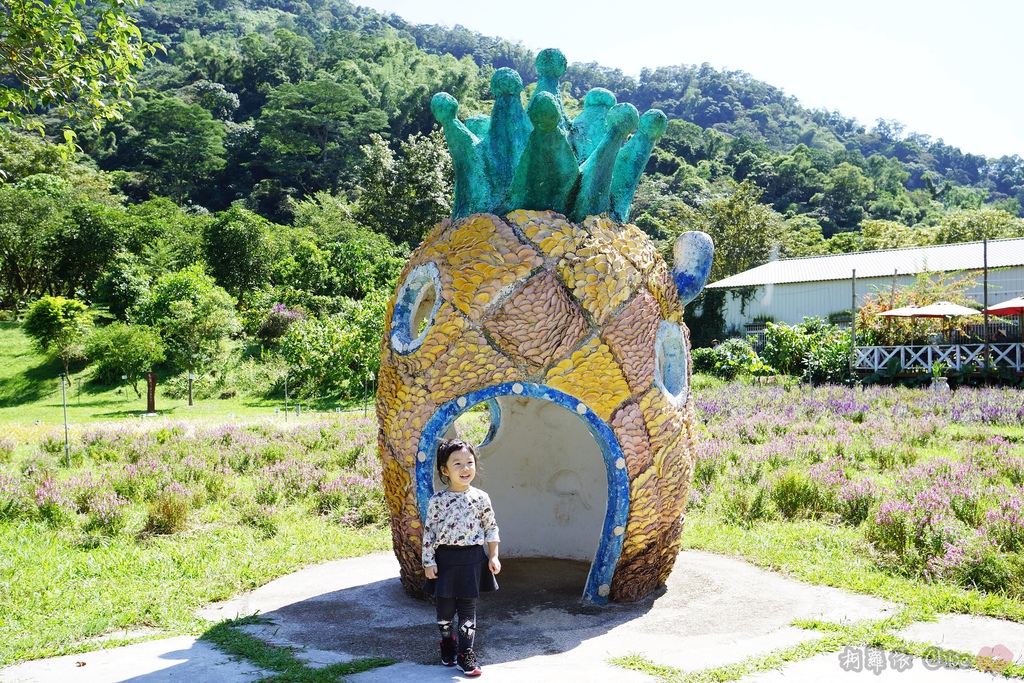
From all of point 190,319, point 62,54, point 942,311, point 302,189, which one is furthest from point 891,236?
point 62,54

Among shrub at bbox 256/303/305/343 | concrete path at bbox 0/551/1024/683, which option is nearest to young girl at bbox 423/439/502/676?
concrete path at bbox 0/551/1024/683

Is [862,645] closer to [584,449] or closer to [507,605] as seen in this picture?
[507,605]

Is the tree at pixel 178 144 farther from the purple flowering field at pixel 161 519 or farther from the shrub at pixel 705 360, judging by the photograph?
the purple flowering field at pixel 161 519

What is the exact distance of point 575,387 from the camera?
16.2 feet

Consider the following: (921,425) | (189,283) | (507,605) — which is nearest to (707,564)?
(507,605)

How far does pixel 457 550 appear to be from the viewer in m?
4.25

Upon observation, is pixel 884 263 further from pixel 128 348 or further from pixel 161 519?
pixel 161 519

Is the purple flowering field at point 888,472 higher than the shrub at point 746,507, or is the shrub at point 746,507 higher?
the purple flowering field at point 888,472

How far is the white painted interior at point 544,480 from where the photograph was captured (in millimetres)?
7023

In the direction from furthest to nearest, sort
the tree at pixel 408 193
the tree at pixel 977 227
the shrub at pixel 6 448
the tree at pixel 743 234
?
the tree at pixel 977 227, the tree at pixel 743 234, the tree at pixel 408 193, the shrub at pixel 6 448

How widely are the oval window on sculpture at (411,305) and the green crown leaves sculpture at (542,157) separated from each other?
608 mm

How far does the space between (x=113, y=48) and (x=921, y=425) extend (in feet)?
37.1

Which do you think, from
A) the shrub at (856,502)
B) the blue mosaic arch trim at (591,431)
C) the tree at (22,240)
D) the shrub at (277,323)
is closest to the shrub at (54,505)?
the blue mosaic arch trim at (591,431)

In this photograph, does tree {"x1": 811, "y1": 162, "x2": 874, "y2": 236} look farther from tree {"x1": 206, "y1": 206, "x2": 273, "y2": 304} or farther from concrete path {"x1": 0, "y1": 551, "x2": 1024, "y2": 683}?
concrete path {"x1": 0, "y1": 551, "x2": 1024, "y2": 683}
